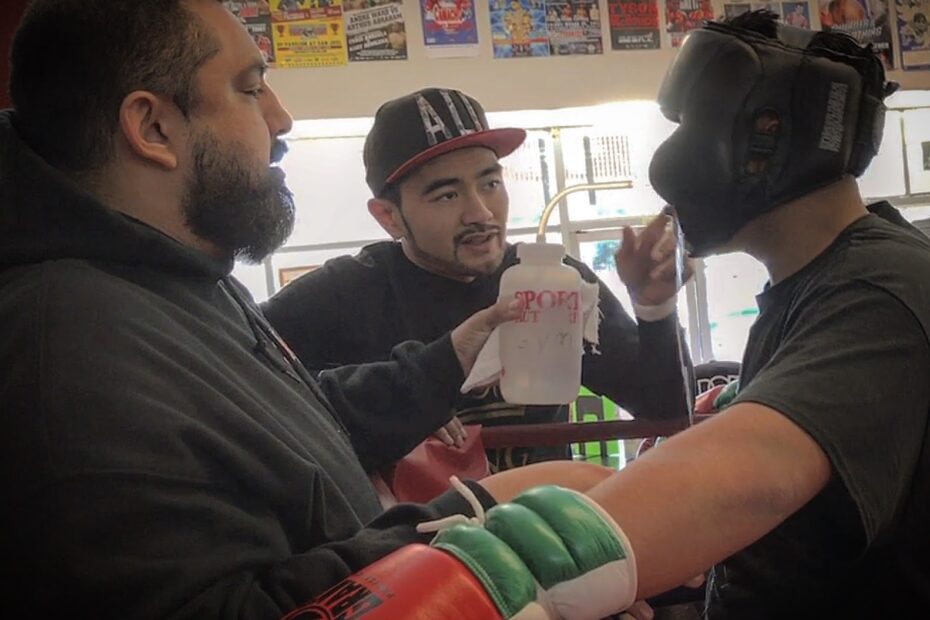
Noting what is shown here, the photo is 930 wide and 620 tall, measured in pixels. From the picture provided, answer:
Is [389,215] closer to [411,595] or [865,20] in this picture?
[411,595]

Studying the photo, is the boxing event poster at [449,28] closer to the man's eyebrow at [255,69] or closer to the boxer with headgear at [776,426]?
the boxer with headgear at [776,426]

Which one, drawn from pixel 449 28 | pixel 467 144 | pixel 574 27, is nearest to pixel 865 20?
pixel 574 27

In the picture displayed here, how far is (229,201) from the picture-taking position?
1006mm

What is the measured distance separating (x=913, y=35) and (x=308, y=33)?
3135 mm

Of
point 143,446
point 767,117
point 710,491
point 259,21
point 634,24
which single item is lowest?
point 710,491

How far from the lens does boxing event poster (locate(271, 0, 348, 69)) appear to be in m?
3.42

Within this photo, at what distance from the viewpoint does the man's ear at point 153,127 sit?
3.04ft

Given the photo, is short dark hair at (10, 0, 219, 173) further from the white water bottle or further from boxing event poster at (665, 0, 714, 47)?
boxing event poster at (665, 0, 714, 47)

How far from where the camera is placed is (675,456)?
0.76 metres

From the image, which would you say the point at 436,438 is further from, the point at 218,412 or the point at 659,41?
the point at 659,41

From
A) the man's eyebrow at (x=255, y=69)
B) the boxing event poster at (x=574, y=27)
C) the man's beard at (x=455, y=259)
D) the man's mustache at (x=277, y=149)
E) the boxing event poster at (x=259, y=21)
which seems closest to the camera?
the man's eyebrow at (x=255, y=69)

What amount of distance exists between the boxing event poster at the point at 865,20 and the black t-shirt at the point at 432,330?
3048 millimetres

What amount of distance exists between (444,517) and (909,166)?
4.35m

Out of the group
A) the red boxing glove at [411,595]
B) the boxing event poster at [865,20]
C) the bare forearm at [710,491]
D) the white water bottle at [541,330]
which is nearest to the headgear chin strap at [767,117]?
the white water bottle at [541,330]
